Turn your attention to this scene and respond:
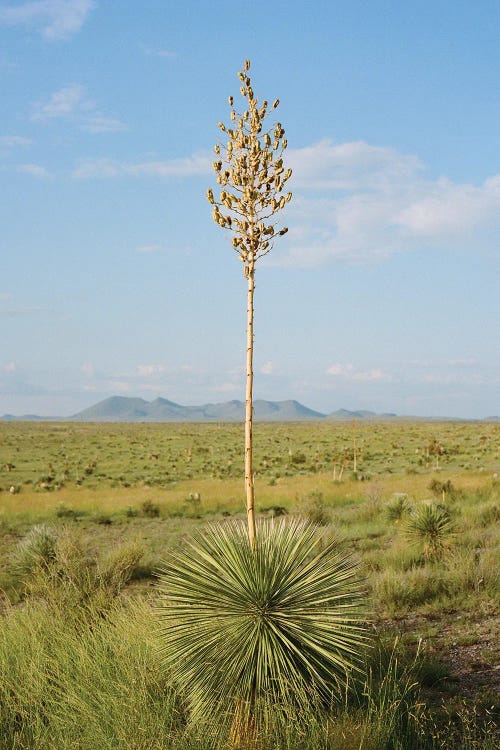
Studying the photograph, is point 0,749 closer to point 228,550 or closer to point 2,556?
point 228,550

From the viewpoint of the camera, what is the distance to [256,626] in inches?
179

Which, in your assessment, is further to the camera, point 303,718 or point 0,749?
point 0,749

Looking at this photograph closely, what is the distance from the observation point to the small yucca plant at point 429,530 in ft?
39.0

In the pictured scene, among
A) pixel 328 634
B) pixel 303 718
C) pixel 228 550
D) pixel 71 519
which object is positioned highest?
pixel 228 550

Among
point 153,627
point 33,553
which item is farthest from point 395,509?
point 153,627

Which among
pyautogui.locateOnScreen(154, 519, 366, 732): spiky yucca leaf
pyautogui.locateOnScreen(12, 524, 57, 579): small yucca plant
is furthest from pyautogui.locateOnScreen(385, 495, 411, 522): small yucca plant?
pyautogui.locateOnScreen(154, 519, 366, 732): spiky yucca leaf

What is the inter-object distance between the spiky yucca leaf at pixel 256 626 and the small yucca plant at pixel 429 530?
733 centimetres

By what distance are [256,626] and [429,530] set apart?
8145mm

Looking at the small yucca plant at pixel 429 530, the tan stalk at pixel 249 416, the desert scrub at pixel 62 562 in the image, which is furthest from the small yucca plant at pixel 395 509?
the tan stalk at pixel 249 416

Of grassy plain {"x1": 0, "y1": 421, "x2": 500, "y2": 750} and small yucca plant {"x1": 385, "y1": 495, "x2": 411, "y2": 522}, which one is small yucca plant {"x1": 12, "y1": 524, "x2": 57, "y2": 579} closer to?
grassy plain {"x1": 0, "y1": 421, "x2": 500, "y2": 750}

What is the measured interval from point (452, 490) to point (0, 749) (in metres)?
18.5

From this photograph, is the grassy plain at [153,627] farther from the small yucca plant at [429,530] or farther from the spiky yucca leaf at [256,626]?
the spiky yucca leaf at [256,626]

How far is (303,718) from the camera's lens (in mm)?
4359

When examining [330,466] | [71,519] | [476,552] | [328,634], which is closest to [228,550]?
[328,634]
